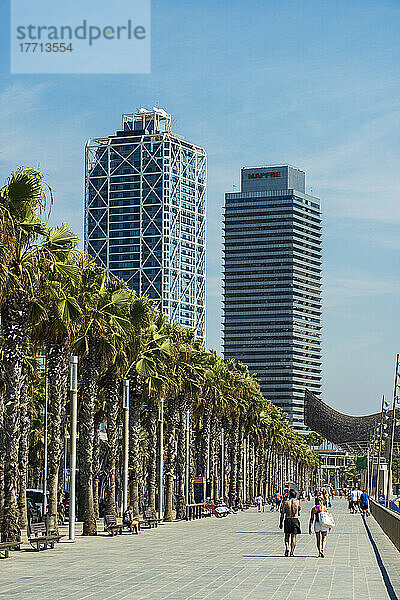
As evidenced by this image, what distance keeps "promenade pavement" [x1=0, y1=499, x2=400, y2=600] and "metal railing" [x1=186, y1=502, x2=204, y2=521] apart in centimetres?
2266

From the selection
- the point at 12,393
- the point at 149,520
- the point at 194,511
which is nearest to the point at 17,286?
the point at 12,393

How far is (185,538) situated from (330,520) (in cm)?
1228

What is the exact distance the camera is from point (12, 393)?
95.2 ft

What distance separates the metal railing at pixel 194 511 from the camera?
5994cm

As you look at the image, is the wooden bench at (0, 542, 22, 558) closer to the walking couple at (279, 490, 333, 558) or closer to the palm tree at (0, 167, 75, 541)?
the palm tree at (0, 167, 75, 541)

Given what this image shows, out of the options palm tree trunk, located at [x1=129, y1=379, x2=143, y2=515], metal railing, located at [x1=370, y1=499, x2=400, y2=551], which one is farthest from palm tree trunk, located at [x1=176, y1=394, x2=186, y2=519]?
metal railing, located at [x1=370, y1=499, x2=400, y2=551]

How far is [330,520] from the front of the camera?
28422mm

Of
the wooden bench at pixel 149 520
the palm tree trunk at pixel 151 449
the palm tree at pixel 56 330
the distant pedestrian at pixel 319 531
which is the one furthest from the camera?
the palm tree trunk at pixel 151 449

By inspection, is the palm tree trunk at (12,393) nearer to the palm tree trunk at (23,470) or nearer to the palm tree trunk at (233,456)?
the palm tree trunk at (23,470)

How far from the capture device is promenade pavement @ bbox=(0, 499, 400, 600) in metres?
18.8

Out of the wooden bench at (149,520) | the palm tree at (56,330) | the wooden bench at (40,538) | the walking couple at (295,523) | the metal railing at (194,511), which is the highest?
the palm tree at (56,330)

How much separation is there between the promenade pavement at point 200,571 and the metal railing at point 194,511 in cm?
2266

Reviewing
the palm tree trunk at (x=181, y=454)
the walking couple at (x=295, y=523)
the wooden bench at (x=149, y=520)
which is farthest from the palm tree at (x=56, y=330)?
the palm tree trunk at (x=181, y=454)

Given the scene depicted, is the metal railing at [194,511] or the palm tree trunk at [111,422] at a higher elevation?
the palm tree trunk at [111,422]
